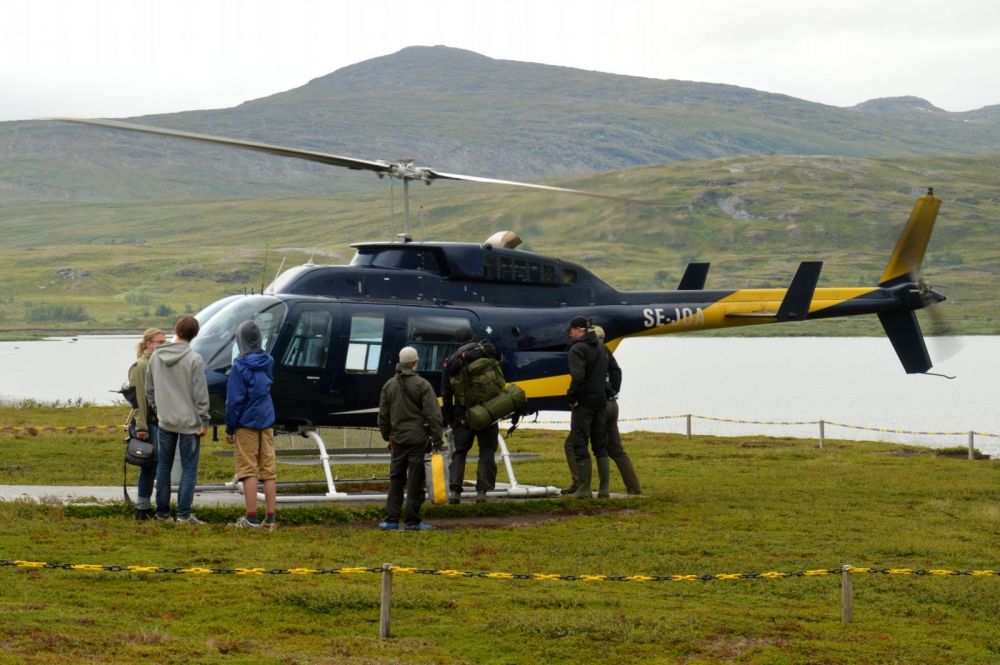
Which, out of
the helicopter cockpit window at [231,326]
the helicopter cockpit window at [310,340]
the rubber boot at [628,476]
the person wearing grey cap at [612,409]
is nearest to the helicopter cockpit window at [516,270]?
the person wearing grey cap at [612,409]

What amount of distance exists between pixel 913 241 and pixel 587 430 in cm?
765

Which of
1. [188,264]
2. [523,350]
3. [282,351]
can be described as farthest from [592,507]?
[188,264]

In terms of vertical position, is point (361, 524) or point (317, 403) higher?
point (317, 403)

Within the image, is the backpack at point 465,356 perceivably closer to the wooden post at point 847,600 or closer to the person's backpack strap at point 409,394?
the person's backpack strap at point 409,394

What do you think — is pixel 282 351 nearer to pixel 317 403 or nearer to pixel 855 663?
pixel 317 403

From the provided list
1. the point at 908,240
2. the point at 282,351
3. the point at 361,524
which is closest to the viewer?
the point at 361,524

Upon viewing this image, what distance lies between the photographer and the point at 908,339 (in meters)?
21.2

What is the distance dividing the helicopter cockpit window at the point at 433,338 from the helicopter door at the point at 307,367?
41.3 inches

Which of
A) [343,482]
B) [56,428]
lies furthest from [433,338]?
[56,428]

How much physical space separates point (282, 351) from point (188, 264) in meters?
165

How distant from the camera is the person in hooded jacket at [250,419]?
13445mm

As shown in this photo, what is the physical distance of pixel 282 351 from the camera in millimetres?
15648

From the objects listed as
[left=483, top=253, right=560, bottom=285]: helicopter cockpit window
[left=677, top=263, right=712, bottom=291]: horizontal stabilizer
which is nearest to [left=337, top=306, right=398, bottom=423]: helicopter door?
[left=483, top=253, right=560, bottom=285]: helicopter cockpit window

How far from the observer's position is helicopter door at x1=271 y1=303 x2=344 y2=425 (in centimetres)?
1566
